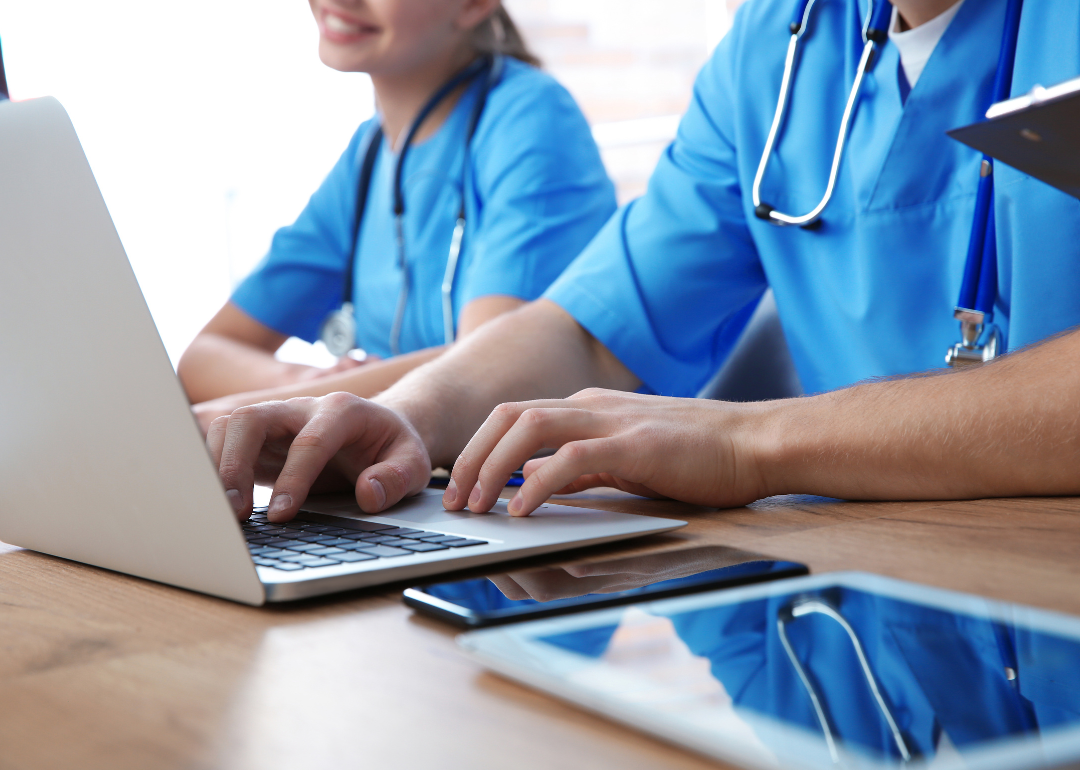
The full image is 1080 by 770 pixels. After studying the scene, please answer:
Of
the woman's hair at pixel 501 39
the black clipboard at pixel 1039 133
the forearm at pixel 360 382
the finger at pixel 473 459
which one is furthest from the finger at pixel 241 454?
the woman's hair at pixel 501 39

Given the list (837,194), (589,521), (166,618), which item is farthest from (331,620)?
(837,194)

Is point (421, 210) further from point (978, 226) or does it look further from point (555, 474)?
point (555, 474)

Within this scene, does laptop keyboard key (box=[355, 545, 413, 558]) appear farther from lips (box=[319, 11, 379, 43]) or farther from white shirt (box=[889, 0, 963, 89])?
lips (box=[319, 11, 379, 43])

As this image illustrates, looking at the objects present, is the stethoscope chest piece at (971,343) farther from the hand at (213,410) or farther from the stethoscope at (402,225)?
the stethoscope at (402,225)

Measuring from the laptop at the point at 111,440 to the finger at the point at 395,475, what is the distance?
0.06 metres

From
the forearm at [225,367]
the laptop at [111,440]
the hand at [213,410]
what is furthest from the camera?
the forearm at [225,367]

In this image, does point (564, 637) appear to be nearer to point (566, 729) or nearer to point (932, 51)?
point (566, 729)

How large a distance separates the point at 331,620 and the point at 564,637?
0.38 ft

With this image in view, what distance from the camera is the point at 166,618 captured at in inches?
15.6

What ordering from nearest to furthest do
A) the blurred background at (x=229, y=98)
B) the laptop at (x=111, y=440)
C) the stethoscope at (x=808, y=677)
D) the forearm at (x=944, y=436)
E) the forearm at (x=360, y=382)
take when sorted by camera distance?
the stethoscope at (x=808, y=677), the laptop at (x=111, y=440), the forearm at (x=944, y=436), the forearm at (x=360, y=382), the blurred background at (x=229, y=98)

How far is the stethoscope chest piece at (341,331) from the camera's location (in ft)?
5.59

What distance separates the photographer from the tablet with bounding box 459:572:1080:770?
22 cm

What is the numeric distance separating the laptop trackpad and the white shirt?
0.58m

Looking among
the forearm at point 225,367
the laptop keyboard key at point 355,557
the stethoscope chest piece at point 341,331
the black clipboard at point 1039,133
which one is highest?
the black clipboard at point 1039,133
